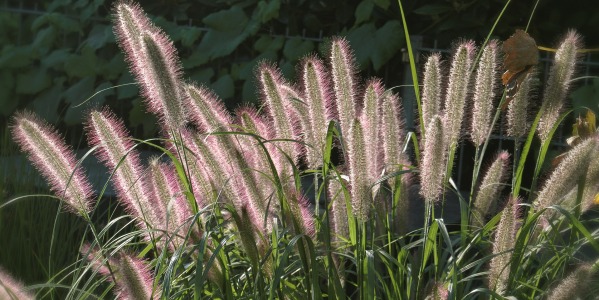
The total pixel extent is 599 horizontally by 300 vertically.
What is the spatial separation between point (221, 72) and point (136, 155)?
4.58m

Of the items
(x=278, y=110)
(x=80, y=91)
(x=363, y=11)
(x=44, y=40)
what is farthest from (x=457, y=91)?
(x=44, y=40)

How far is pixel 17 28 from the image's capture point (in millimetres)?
8562

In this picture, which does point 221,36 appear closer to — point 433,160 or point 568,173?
point 433,160

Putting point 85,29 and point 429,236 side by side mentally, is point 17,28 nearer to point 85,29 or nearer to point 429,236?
point 85,29

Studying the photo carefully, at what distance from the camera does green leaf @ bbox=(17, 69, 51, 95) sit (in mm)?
7902

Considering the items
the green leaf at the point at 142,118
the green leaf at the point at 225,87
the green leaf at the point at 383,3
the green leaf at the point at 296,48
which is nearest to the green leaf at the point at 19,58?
the green leaf at the point at 142,118

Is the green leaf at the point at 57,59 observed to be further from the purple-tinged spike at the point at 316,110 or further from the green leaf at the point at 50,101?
the purple-tinged spike at the point at 316,110

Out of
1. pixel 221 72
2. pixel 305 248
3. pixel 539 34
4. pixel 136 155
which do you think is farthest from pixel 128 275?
pixel 221 72

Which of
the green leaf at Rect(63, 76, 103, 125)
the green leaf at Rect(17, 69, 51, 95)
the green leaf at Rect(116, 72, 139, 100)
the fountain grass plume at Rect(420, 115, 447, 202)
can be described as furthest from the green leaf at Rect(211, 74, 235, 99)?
the fountain grass plume at Rect(420, 115, 447, 202)

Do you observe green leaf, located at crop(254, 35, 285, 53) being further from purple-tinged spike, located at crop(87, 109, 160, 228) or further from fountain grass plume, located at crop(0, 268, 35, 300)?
fountain grass plume, located at crop(0, 268, 35, 300)

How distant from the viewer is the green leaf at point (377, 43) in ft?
19.9

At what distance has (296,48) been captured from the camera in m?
6.54

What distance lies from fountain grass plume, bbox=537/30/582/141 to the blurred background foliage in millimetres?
3287

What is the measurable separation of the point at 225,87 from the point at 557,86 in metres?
4.44
